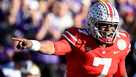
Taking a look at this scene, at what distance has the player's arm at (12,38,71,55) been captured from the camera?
→ 209 inches

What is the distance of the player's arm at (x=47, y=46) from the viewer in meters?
5.31

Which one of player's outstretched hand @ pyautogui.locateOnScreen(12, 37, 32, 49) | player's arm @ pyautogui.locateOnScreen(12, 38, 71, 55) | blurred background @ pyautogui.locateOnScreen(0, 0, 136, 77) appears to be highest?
player's outstretched hand @ pyautogui.locateOnScreen(12, 37, 32, 49)

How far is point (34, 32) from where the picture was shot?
970cm

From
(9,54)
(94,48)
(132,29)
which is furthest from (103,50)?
(132,29)

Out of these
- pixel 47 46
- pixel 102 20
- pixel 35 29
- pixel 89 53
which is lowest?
pixel 35 29

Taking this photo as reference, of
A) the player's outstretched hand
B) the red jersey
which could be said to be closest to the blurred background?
the red jersey

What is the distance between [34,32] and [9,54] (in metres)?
0.66

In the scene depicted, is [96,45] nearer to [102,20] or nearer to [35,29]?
[102,20]

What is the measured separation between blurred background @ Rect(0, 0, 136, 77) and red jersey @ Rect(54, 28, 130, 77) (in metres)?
2.70

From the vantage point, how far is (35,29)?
9.79m

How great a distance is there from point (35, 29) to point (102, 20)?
12.8 ft

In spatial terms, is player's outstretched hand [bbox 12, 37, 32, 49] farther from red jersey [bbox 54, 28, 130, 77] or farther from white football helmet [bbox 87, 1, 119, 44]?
white football helmet [bbox 87, 1, 119, 44]

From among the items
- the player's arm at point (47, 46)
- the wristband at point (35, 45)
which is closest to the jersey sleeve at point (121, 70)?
the player's arm at point (47, 46)

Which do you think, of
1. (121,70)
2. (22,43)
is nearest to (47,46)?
(22,43)
